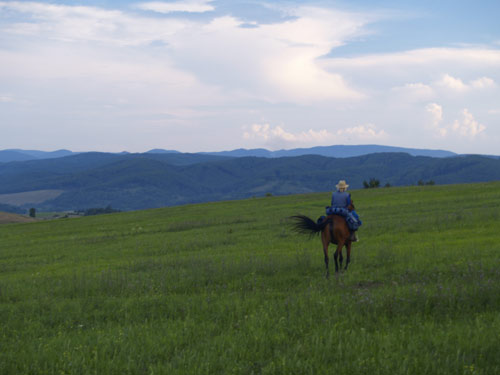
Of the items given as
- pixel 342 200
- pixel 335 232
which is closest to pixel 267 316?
pixel 335 232

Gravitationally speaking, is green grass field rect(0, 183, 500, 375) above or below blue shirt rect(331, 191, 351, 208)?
below

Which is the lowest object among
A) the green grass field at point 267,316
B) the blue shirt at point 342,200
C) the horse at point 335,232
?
the green grass field at point 267,316

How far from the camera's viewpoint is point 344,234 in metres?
14.6

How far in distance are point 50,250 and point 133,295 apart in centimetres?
1979

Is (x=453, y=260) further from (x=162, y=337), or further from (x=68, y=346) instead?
(x=68, y=346)

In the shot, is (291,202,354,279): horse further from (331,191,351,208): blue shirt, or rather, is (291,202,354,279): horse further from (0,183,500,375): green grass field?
(0,183,500,375): green grass field

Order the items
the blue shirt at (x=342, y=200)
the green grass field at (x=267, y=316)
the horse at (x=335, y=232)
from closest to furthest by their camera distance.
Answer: the green grass field at (x=267, y=316)
the horse at (x=335, y=232)
the blue shirt at (x=342, y=200)

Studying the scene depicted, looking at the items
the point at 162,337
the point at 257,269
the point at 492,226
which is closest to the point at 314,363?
the point at 162,337

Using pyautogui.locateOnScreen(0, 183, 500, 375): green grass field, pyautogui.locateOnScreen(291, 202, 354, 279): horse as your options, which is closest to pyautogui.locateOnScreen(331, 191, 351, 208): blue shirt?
pyautogui.locateOnScreen(291, 202, 354, 279): horse


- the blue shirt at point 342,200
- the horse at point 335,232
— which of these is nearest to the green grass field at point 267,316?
the horse at point 335,232

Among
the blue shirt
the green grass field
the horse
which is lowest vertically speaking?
the green grass field

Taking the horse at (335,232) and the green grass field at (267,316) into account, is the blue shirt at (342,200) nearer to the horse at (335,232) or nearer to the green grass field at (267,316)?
the horse at (335,232)

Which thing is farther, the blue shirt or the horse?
the blue shirt

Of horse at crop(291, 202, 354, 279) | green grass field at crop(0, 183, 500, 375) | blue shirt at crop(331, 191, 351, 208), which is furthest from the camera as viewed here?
blue shirt at crop(331, 191, 351, 208)
